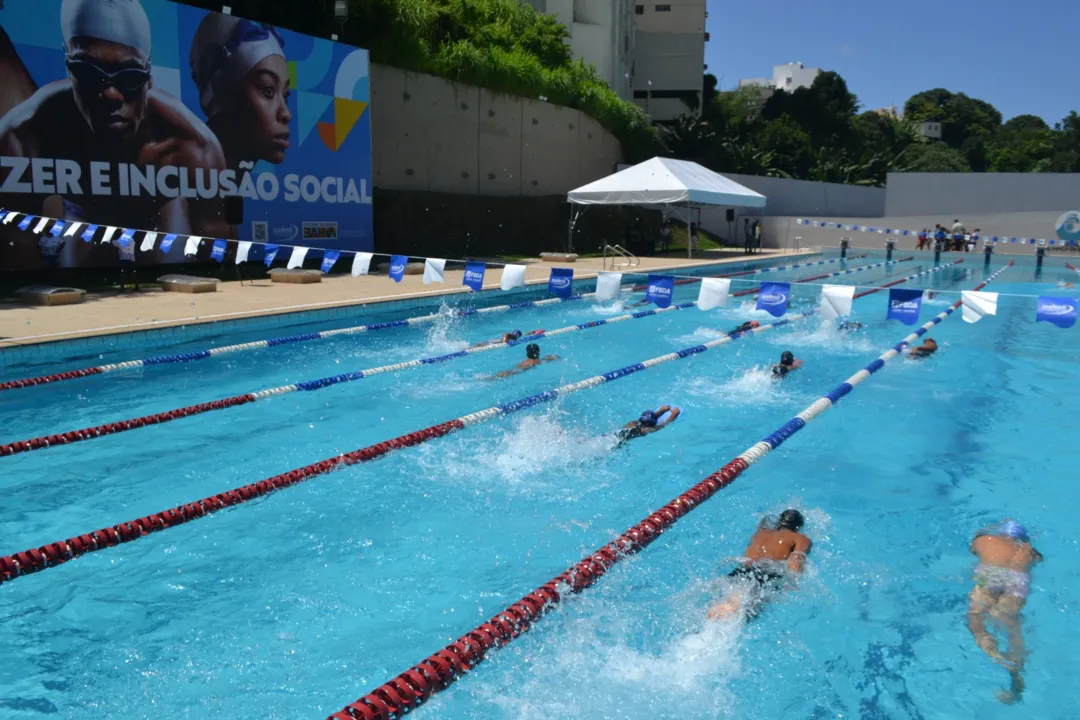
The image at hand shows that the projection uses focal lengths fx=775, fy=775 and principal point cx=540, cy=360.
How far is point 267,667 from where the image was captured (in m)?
3.55

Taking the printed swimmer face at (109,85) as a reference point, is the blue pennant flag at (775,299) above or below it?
below

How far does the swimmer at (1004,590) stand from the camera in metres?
3.82

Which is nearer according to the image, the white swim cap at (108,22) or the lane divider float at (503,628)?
the lane divider float at (503,628)

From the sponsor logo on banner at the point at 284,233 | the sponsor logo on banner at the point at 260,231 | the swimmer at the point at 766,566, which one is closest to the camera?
the swimmer at the point at 766,566

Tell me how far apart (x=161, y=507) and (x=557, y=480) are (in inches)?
108

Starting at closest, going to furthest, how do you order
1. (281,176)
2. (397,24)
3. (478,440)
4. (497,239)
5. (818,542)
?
(818,542) < (478,440) < (281,176) < (397,24) < (497,239)

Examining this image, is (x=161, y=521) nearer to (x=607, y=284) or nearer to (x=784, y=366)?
(x=607, y=284)

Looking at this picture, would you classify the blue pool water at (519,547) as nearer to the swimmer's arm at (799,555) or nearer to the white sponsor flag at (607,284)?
the swimmer's arm at (799,555)

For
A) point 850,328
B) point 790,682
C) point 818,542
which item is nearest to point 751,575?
point 790,682

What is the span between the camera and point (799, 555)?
436cm

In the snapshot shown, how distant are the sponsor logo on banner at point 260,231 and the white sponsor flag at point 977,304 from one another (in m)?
12.5

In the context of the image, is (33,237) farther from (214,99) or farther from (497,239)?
(497,239)

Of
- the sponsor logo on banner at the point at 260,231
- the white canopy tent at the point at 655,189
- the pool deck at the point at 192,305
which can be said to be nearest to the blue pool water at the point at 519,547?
the pool deck at the point at 192,305

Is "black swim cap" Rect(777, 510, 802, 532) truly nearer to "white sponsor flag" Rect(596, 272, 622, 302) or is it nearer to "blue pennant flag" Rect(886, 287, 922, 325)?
"blue pennant flag" Rect(886, 287, 922, 325)
